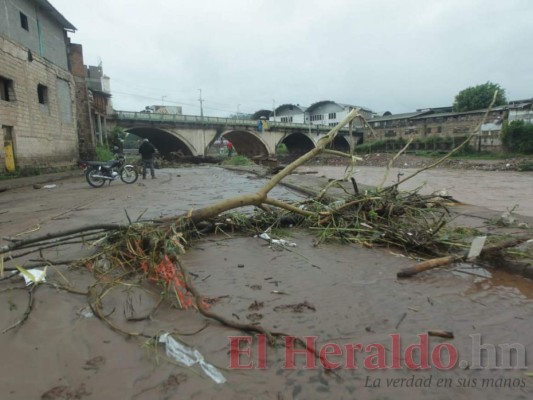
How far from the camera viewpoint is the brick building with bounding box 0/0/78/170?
45.5 ft

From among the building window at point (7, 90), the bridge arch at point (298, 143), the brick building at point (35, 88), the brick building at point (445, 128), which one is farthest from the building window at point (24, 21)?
the bridge arch at point (298, 143)

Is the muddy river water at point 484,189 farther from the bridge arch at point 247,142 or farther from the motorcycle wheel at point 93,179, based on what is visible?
the bridge arch at point 247,142

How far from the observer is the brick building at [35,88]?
1388 cm

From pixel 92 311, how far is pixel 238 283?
43.3 inches

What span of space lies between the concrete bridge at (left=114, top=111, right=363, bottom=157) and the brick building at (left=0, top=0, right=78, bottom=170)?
537 inches

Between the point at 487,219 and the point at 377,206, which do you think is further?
the point at 487,219

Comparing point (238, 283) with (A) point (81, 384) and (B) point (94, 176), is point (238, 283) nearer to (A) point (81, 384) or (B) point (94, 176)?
(A) point (81, 384)

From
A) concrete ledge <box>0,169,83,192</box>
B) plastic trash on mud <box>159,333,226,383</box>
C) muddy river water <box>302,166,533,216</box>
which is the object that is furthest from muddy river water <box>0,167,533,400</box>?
concrete ledge <box>0,169,83,192</box>

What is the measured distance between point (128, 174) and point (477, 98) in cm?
5668

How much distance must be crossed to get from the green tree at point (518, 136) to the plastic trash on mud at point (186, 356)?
41.6 metres

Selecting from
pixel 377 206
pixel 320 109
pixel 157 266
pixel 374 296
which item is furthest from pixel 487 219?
pixel 320 109

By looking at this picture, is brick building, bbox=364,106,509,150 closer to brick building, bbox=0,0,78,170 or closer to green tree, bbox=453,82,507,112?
green tree, bbox=453,82,507,112

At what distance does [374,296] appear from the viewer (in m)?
2.64

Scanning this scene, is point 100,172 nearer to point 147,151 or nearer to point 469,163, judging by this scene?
point 147,151
